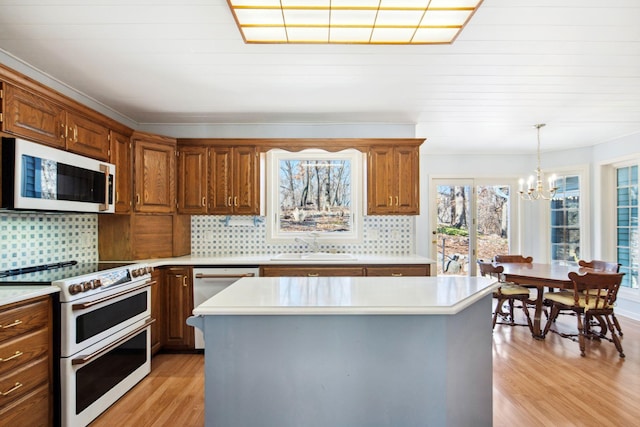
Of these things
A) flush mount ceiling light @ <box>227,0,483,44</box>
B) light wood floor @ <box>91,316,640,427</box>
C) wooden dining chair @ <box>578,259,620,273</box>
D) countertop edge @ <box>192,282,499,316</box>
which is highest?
flush mount ceiling light @ <box>227,0,483,44</box>

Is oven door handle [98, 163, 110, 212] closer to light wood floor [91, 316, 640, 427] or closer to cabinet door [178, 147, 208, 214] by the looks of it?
cabinet door [178, 147, 208, 214]

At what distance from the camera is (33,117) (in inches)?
83.4

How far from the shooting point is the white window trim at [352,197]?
12.9 ft

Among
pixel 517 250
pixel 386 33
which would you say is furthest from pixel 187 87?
pixel 517 250

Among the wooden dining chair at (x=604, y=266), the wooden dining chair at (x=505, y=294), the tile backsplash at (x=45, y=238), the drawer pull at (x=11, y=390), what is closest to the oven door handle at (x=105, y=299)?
the drawer pull at (x=11, y=390)

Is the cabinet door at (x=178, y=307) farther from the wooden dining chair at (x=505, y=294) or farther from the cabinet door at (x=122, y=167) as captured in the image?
the wooden dining chair at (x=505, y=294)

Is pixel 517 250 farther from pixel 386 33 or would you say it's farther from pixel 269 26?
pixel 269 26

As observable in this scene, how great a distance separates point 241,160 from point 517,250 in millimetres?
4764

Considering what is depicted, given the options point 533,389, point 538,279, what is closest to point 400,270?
point 533,389

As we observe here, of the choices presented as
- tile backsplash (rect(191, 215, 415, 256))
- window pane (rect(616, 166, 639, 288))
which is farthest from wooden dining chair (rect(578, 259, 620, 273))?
tile backsplash (rect(191, 215, 415, 256))

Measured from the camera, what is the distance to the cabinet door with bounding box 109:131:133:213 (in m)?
2.93

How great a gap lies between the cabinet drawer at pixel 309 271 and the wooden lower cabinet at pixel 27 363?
170cm

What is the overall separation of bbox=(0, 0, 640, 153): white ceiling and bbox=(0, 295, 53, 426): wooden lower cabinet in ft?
5.34

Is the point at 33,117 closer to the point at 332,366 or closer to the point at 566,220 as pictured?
the point at 332,366
